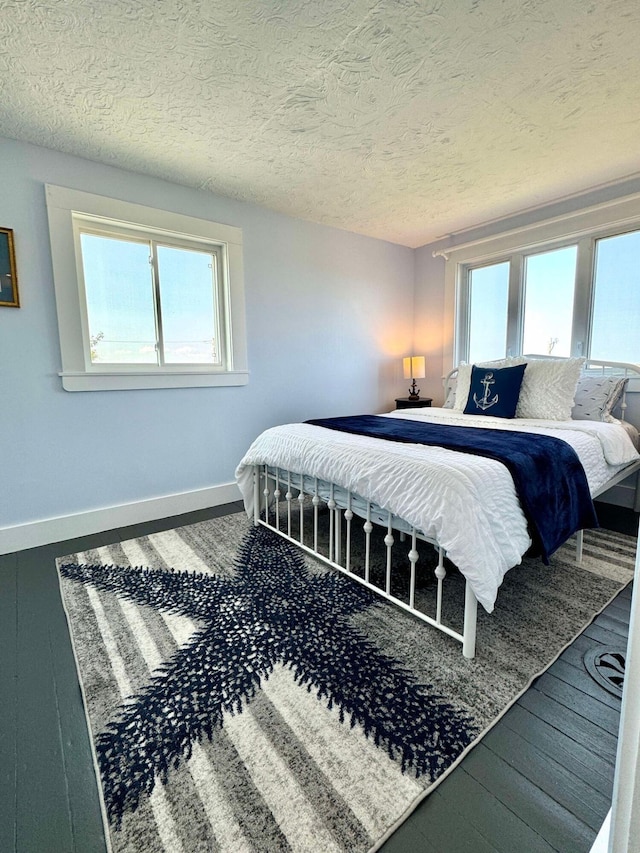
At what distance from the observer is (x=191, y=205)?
9.59ft

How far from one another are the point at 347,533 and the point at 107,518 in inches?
71.1

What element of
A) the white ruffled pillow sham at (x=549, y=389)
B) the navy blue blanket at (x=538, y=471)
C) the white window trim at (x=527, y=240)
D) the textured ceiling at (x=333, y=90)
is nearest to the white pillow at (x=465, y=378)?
the white ruffled pillow sham at (x=549, y=389)

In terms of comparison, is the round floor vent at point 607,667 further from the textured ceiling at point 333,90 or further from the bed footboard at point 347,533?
the textured ceiling at point 333,90

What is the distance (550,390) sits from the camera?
278cm

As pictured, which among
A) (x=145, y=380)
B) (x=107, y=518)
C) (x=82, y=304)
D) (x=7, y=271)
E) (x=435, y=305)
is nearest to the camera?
(x=7, y=271)

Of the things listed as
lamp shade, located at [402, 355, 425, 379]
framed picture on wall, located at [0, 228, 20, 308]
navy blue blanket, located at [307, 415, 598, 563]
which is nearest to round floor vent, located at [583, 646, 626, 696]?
navy blue blanket, located at [307, 415, 598, 563]

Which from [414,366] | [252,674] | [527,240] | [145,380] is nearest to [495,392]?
[414,366]

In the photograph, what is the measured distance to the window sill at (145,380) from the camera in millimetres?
2551

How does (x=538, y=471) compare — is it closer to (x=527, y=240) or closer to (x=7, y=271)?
(x=527, y=240)

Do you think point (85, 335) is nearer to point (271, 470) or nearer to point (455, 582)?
point (271, 470)

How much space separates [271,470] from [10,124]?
2.43 metres

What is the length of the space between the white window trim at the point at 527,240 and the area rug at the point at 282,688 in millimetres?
A: 2447

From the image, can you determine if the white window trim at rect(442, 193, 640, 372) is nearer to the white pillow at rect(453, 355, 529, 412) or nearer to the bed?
the white pillow at rect(453, 355, 529, 412)

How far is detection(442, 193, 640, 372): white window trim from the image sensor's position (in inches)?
113
